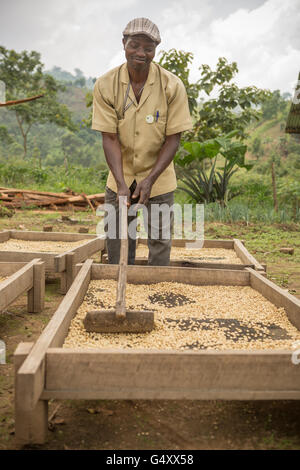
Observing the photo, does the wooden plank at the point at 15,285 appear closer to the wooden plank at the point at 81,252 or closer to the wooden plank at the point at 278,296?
the wooden plank at the point at 81,252

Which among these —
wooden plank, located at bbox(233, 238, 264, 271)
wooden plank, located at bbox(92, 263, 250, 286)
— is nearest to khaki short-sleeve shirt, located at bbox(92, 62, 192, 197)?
wooden plank, located at bbox(92, 263, 250, 286)

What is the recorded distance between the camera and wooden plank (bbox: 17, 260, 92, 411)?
3.99 ft

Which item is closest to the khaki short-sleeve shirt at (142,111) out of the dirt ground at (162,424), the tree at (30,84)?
the dirt ground at (162,424)

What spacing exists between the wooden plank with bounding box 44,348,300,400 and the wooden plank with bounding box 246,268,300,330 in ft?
2.43

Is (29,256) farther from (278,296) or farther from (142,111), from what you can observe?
(278,296)

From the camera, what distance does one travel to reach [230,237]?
6.22 meters

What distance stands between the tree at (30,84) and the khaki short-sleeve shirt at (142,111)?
16707mm

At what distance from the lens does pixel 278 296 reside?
90.4 inches

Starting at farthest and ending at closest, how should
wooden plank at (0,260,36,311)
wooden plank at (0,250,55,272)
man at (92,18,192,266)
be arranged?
wooden plank at (0,250,55,272) → man at (92,18,192,266) → wooden plank at (0,260,36,311)

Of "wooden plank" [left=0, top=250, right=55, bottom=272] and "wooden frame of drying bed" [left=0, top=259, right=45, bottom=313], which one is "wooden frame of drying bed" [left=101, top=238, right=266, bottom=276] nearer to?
"wooden plank" [left=0, top=250, right=55, bottom=272]

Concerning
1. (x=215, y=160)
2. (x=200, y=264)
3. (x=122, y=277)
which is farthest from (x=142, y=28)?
(x=215, y=160)

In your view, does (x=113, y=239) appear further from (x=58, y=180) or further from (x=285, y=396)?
(x=58, y=180)
